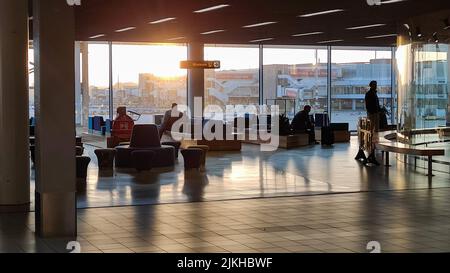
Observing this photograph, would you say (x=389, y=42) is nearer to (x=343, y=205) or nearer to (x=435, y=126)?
(x=435, y=126)

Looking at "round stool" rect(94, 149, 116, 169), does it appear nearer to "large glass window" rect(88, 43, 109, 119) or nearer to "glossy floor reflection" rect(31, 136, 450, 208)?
"glossy floor reflection" rect(31, 136, 450, 208)

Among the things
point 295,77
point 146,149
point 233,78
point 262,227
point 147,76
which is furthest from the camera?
point 295,77

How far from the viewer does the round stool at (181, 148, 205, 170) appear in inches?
579

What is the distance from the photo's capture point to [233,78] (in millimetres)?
33188

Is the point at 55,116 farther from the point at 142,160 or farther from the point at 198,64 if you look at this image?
the point at 198,64

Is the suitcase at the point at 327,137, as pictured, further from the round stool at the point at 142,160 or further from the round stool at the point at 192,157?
the round stool at the point at 142,160

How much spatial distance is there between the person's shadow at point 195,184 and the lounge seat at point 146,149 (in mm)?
1097

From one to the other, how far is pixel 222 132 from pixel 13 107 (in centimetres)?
1189

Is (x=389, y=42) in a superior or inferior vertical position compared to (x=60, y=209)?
superior

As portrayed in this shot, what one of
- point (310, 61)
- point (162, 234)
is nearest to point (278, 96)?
point (310, 61)

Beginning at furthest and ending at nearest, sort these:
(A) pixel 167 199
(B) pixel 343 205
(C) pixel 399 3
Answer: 1. (C) pixel 399 3
2. (A) pixel 167 199
3. (B) pixel 343 205

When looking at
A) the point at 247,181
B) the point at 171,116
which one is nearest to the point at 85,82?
the point at 171,116

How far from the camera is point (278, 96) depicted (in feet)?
111

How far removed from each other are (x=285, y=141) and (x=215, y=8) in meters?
7.22
